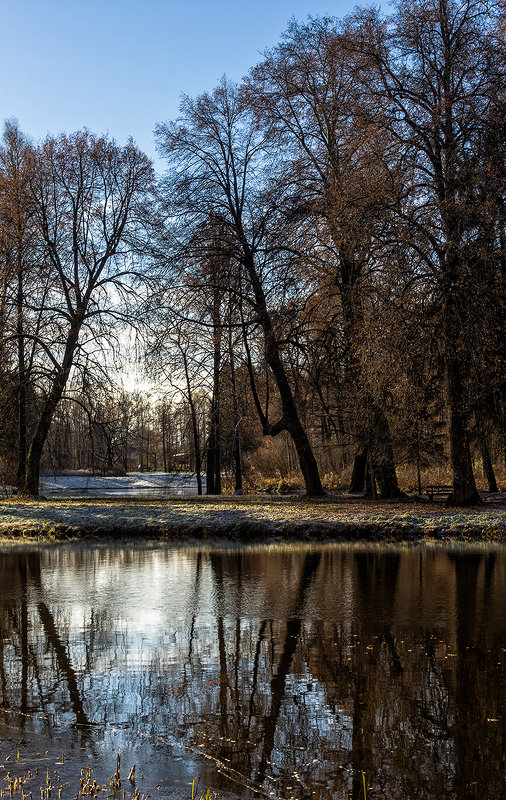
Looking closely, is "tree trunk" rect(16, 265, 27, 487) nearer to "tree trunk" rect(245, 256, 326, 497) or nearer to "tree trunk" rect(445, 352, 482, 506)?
"tree trunk" rect(245, 256, 326, 497)

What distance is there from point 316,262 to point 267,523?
9952 millimetres

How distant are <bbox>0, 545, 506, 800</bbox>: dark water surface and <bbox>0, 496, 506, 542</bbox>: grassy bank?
525 cm

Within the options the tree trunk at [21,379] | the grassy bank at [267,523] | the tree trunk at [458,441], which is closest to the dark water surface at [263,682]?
the grassy bank at [267,523]

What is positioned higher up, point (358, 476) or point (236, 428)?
point (236, 428)

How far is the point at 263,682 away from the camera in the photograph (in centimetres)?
662

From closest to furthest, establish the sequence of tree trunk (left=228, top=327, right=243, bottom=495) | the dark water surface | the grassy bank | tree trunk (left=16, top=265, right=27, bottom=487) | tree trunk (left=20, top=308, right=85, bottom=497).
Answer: the dark water surface
the grassy bank
tree trunk (left=16, top=265, right=27, bottom=487)
tree trunk (left=20, top=308, right=85, bottom=497)
tree trunk (left=228, top=327, right=243, bottom=495)

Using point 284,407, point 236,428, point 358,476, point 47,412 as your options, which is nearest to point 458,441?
point 284,407

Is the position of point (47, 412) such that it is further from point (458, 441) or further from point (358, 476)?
point (458, 441)

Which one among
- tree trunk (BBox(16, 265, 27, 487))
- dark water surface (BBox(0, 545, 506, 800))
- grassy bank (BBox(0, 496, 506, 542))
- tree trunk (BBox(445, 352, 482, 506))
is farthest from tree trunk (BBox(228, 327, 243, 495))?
dark water surface (BBox(0, 545, 506, 800))

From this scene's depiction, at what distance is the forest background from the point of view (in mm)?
19766

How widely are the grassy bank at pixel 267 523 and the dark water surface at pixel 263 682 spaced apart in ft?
17.2

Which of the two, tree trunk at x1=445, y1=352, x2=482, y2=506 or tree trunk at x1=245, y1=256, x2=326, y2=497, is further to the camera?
tree trunk at x1=245, y1=256, x2=326, y2=497

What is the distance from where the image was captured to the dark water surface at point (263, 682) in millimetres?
4816

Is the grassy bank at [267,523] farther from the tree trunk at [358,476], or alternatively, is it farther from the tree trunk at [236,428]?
the tree trunk at [236,428]
